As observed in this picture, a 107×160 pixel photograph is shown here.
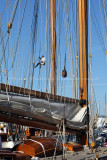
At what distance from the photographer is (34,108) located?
6922mm

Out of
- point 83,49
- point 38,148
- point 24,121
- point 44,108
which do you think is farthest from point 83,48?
point 38,148

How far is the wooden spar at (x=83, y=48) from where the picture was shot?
931 centimetres

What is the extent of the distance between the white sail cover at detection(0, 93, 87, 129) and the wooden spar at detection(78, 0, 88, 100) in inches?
38.8

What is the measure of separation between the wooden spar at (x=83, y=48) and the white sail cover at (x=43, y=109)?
986 mm

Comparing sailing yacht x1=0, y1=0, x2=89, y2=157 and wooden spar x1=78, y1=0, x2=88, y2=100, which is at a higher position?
wooden spar x1=78, y1=0, x2=88, y2=100

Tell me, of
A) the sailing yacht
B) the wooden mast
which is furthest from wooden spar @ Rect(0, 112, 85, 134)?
the wooden mast

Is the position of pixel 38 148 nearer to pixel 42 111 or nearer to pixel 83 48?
pixel 42 111

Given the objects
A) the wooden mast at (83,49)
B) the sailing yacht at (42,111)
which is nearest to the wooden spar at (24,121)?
the sailing yacht at (42,111)

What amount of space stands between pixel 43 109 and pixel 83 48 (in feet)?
11.5

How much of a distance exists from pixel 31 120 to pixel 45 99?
834 mm

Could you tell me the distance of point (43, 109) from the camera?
715 centimetres

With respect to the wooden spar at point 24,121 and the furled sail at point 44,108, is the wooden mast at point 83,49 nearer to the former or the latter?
the furled sail at point 44,108

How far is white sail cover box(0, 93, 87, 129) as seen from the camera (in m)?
6.43

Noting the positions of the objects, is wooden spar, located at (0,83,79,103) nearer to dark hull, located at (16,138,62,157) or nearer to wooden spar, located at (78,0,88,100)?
wooden spar, located at (78,0,88,100)
